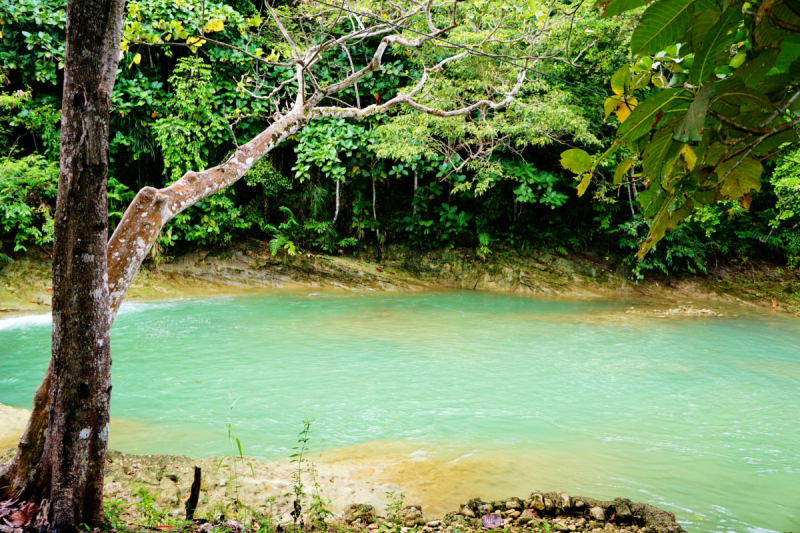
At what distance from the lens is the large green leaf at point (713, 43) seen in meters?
1.02

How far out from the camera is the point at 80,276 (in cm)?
222

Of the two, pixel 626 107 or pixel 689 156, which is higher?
pixel 626 107

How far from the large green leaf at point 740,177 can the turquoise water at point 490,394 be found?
8.83ft

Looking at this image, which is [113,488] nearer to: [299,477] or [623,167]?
[299,477]

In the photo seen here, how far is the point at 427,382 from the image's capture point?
19.0 ft

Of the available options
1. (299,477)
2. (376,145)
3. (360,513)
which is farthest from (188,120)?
(360,513)

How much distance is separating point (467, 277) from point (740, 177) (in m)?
10.9

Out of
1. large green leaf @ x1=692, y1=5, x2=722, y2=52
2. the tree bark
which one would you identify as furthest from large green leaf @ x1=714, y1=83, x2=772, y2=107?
the tree bark

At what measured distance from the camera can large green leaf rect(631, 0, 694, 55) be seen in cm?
104

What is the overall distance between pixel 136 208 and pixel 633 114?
2.55 m

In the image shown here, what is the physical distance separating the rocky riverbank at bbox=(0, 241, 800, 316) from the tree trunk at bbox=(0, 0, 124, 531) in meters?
8.41

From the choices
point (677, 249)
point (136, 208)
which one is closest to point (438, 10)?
point (677, 249)

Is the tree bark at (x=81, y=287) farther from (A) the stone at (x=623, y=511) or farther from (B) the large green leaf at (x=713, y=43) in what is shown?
(A) the stone at (x=623, y=511)

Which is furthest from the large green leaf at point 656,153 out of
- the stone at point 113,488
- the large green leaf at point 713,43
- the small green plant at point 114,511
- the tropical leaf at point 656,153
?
the stone at point 113,488
